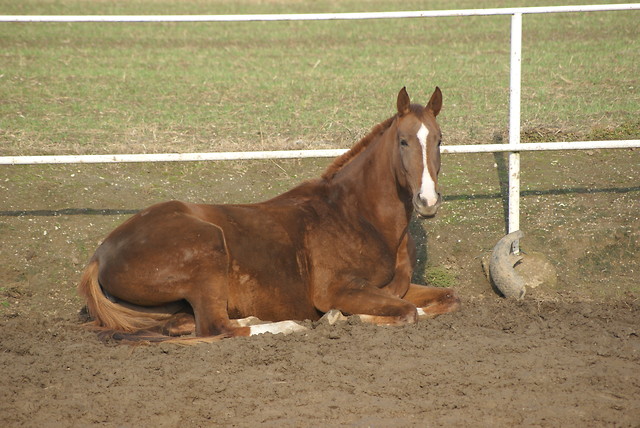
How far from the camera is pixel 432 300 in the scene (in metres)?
5.50

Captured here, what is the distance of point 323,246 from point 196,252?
0.93 meters

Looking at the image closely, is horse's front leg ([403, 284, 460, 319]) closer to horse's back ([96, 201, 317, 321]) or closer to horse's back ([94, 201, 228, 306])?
horse's back ([96, 201, 317, 321])

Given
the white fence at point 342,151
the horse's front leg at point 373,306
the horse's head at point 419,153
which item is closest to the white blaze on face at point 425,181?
the horse's head at point 419,153

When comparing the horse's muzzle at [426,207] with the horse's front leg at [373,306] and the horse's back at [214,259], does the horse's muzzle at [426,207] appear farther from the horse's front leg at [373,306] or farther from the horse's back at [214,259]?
the horse's back at [214,259]

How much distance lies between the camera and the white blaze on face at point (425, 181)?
4648 mm

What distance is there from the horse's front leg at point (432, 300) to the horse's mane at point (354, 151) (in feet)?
3.41

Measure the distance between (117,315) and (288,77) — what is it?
26.8 feet

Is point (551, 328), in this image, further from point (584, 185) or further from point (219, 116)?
point (219, 116)

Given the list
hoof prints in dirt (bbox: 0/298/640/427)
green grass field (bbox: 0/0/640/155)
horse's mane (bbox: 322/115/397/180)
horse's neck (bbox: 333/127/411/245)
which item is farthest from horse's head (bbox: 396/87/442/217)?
green grass field (bbox: 0/0/640/155)

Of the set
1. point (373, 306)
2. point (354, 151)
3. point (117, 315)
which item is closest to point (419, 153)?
point (354, 151)

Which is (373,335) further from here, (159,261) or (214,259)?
(159,261)

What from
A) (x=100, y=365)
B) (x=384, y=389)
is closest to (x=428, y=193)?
(x=384, y=389)

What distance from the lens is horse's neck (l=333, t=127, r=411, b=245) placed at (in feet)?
17.4

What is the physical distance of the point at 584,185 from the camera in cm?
693
